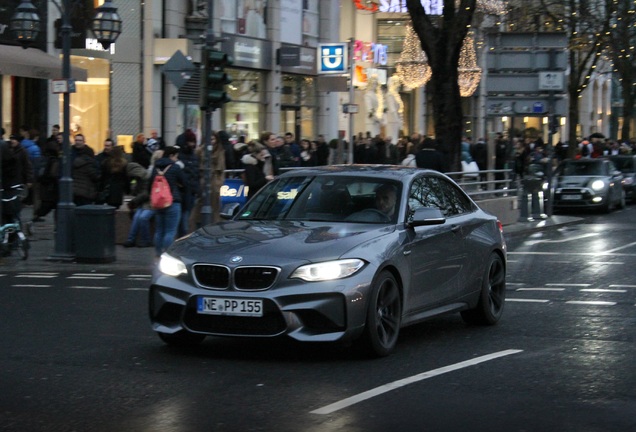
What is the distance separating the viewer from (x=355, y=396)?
7949mm

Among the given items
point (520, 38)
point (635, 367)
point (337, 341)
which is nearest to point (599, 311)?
point (635, 367)

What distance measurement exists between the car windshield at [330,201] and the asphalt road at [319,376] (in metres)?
1.05

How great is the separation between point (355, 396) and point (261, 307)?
1.36 m

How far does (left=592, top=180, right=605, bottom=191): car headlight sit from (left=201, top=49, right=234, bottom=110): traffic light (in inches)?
691

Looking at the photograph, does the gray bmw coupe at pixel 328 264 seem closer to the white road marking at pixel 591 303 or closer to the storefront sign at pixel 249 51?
the white road marking at pixel 591 303

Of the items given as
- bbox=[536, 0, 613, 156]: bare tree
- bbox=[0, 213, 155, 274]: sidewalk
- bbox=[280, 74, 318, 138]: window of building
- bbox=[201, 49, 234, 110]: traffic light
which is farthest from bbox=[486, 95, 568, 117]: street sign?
bbox=[201, 49, 234, 110]: traffic light

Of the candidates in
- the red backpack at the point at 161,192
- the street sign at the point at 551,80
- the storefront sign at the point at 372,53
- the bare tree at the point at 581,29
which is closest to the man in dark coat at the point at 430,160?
the red backpack at the point at 161,192

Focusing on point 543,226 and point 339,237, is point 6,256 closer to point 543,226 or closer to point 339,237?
point 339,237

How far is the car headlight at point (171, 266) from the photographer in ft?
30.9

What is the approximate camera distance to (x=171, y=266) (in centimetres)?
952

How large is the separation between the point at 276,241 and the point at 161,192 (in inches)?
350

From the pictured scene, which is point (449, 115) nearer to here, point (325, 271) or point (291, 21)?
point (291, 21)

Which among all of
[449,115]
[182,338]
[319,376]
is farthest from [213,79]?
[319,376]

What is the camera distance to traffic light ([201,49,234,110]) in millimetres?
18641
